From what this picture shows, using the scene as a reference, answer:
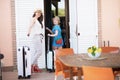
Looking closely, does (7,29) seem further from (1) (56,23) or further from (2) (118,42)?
(2) (118,42)

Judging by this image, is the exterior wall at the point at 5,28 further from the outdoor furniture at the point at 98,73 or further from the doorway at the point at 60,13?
the outdoor furniture at the point at 98,73

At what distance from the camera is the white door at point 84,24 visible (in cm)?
791

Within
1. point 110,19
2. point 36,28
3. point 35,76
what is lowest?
point 35,76

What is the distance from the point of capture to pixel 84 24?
7.95m

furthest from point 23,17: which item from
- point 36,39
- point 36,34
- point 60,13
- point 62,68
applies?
point 62,68

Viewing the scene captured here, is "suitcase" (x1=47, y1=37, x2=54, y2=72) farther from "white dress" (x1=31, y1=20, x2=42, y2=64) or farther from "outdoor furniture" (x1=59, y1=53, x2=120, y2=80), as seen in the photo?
"outdoor furniture" (x1=59, y1=53, x2=120, y2=80)

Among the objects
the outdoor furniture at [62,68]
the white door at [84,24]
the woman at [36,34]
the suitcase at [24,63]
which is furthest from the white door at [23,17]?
the outdoor furniture at [62,68]

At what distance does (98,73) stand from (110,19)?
15.5 feet

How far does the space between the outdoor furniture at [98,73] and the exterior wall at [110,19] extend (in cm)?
457

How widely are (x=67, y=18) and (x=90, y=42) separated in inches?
35.4

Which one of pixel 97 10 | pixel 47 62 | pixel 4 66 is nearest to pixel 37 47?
pixel 47 62

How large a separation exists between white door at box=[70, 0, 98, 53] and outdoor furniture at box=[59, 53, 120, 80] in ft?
9.57

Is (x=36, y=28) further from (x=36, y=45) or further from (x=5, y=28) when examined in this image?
(x=5, y=28)

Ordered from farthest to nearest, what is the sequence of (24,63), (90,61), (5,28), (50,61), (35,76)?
(5,28) < (50,61) < (35,76) < (24,63) < (90,61)
